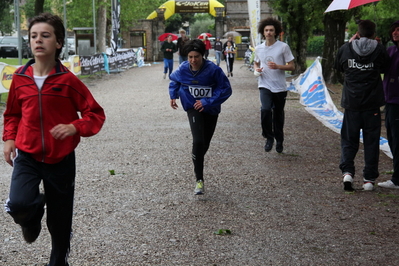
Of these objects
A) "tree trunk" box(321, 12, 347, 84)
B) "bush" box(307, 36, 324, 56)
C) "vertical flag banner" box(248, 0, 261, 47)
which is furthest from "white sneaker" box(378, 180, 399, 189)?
"bush" box(307, 36, 324, 56)

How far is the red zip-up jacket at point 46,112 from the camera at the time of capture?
13.3 feet

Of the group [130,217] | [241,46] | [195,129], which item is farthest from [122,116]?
[241,46]

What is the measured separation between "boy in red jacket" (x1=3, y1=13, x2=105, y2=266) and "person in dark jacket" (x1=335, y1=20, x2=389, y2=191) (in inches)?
159

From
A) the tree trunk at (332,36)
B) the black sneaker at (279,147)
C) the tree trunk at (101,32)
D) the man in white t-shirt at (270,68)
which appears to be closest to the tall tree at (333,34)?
the tree trunk at (332,36)

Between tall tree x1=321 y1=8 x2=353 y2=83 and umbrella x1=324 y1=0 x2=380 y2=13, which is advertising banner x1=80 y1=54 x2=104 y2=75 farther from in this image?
umbrella x1=324 y1=0 x2=380 y2=13

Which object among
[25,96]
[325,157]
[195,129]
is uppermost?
[25,96]

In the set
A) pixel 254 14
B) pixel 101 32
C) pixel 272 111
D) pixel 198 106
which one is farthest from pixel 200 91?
pixel 101 32

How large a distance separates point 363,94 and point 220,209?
2138 mm

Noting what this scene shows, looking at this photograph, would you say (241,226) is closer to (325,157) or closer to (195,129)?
(195,129)

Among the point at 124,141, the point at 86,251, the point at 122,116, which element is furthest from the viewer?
the point at 122,116

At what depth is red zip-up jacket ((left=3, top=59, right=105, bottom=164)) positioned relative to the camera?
406cm

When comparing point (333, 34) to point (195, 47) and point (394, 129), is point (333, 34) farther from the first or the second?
point (195, 47)

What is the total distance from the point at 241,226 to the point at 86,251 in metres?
1.50

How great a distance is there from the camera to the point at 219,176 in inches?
334
